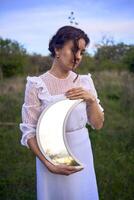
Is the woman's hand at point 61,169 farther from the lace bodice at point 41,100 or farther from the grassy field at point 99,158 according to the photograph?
the grassy field at point 99,158

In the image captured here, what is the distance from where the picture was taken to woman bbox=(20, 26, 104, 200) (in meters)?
1.87

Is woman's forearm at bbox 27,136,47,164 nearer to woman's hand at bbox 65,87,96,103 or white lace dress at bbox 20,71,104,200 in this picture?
white lace dress at bbox 20,71,104,200

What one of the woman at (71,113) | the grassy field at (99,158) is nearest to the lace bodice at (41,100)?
the woman at (71,113)

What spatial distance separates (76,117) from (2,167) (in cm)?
306

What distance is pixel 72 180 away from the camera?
1.99 m

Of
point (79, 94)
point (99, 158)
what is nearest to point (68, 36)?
point (79, 94)

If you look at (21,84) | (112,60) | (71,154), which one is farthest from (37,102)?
(112,60)

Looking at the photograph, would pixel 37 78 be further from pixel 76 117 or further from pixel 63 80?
pixel 76 117

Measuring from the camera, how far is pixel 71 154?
1833 mm

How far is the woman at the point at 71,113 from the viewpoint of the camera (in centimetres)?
187

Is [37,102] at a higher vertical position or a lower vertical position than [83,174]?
higher

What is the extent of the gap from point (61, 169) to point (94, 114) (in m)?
0.29

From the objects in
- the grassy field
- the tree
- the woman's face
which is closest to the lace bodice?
the woman's face

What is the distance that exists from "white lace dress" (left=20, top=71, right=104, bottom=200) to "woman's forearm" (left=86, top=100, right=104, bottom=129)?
22 millimetres
